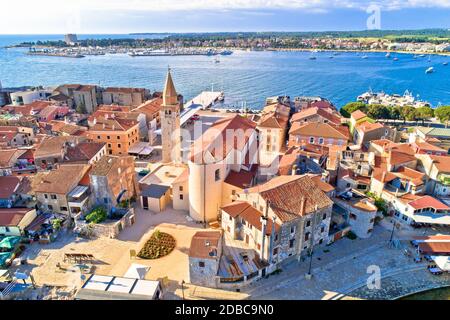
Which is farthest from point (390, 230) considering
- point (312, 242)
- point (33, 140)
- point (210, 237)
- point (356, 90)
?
point (356, 90)

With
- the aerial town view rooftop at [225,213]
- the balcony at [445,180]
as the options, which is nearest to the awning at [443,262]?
the aerial town view rooftop at [225,213]

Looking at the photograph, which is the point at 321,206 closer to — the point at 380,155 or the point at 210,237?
the point at 210,237

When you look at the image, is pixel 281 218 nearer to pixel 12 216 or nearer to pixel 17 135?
pixel 12 216

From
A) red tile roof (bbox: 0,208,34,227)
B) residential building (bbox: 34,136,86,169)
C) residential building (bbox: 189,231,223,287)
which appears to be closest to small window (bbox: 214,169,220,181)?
residential building (bbox: 189,231,223,287)

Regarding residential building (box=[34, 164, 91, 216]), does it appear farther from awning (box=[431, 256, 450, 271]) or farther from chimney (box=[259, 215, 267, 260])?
awning (box=[431, 256, 450, 271])

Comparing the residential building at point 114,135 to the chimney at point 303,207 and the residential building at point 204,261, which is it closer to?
the residential building at point 204,261
